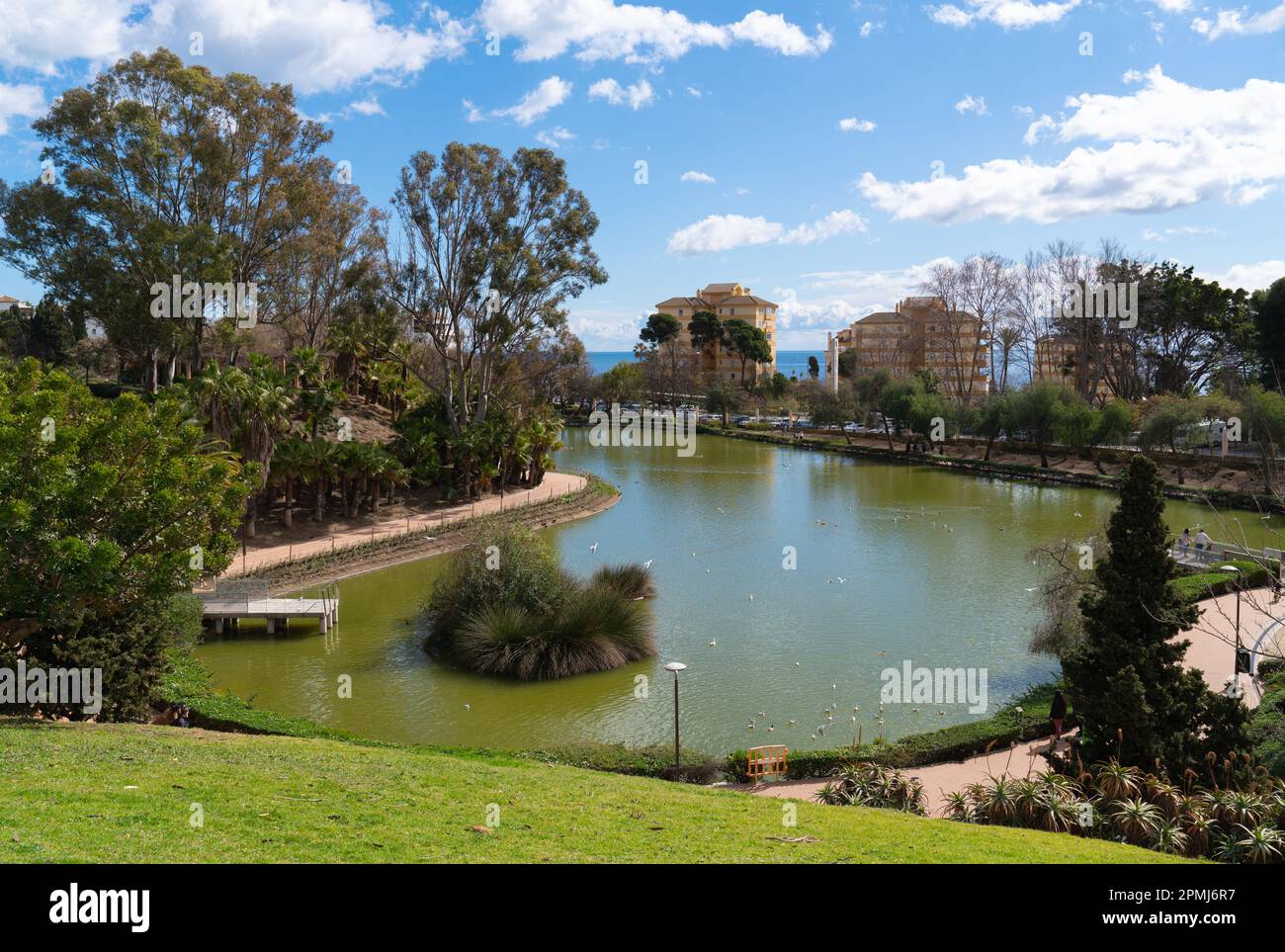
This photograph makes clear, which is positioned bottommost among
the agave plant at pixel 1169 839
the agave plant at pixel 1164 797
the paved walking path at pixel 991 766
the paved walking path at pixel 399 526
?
the paved walking path at pixel 991 766

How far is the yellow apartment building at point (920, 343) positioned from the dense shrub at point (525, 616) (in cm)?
5579

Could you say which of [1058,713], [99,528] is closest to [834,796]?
[1058,713]

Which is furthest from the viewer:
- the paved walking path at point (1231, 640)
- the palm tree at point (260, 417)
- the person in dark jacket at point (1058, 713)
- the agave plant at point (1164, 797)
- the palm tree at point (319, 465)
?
the palm tree at point (319, 465)

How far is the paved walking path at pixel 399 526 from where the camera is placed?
2667cm

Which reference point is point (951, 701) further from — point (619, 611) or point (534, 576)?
point (534, 576)

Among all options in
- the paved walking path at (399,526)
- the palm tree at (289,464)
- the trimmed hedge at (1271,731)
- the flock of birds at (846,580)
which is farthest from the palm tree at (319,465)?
the trimmed hedge at (1271,731)

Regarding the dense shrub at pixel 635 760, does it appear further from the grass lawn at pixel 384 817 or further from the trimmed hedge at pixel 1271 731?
the trimmed hedge at pixel 1271 731

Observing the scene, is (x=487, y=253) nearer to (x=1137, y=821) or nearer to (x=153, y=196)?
(x=153, y=196)

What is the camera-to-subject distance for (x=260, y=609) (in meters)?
21.5

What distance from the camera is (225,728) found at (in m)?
14.6

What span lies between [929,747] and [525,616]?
27.9ft

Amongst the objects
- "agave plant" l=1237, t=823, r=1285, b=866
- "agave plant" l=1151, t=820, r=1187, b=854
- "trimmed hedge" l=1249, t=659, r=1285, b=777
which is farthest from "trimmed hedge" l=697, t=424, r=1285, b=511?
"agave plant" l=1151, t=820, r=1187, b=854
